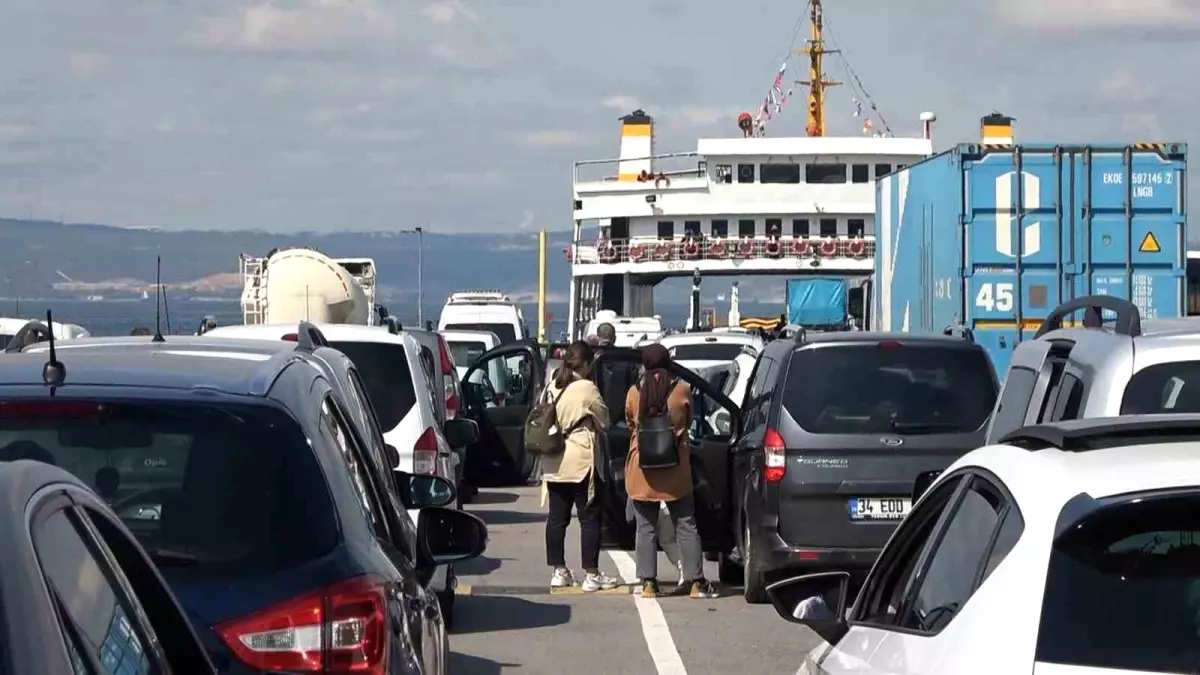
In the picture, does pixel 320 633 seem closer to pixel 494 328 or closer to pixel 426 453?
pixel 426 453

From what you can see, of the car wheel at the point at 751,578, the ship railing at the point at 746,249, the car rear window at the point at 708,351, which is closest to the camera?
the car wheel at the point at 751,578

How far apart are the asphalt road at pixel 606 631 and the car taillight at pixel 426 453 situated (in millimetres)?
918

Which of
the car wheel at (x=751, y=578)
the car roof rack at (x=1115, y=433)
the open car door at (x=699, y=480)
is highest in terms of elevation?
the car roof rack at (x=1115, y=433)

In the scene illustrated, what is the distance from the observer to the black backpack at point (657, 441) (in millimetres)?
12336

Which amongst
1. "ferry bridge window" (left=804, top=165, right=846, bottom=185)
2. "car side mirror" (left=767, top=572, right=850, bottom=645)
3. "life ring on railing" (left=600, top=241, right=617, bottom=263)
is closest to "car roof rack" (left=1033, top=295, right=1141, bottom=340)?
"car side mirror" (left=767, top=572, right=850, bottom=645)

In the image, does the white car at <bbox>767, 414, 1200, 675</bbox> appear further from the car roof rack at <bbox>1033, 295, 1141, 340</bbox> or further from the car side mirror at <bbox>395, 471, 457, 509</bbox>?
the car side mirror at <bbox>395, 471, 457, 509</bbox>

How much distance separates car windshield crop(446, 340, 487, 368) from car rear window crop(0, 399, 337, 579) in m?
24.3

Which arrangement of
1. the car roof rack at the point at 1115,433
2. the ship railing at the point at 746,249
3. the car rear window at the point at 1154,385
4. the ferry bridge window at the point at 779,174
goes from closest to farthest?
1. the car roof rack at the point at 1115,433
2. the car rear window at the point at 1154,385
3. the ship railing at the point at 746,249
4. the ferry bridge window at the point at 779,174

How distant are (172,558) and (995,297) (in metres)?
16.5

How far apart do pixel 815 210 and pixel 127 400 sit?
159 ft

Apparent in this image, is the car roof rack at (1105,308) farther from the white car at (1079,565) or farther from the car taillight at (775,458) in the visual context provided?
the car taillight at (775,458)

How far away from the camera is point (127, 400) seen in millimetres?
4473

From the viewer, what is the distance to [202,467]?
4445 mm

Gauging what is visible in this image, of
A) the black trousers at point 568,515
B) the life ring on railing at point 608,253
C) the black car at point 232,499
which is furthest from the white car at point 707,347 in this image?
the life ring on railing at point 608,253
